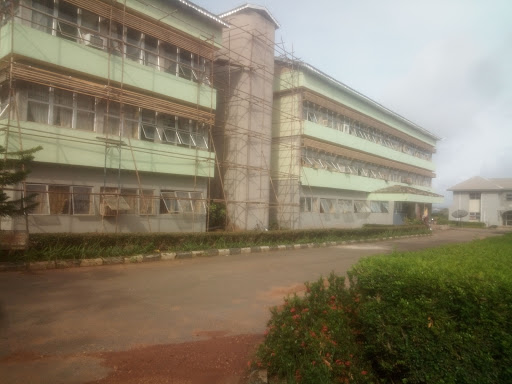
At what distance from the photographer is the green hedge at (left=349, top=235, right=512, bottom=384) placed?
11.0ft

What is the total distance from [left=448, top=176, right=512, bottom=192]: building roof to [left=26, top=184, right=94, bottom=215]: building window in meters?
51.5

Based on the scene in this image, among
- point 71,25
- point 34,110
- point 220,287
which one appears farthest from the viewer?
point 71,25

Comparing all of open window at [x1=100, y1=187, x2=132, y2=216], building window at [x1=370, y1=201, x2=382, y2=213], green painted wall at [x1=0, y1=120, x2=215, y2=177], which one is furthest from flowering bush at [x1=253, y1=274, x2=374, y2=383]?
building window at [x1=370, y1=201, x2=382, y2=213]

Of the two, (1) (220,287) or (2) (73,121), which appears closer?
(1) (220,287)

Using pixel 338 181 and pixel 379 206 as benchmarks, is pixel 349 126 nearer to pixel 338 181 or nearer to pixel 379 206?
pixel 338 181

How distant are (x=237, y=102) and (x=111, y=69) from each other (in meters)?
7.95

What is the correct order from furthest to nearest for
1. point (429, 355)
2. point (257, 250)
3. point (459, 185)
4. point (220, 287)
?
1. point (459, 185)
2. point (257, 250)
3. point (220, 287)
4. point (429, 355)

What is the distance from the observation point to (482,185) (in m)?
51.1

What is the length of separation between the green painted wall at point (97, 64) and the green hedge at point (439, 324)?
13093mm

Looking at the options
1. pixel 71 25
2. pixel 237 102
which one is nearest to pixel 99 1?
pixel 71 25

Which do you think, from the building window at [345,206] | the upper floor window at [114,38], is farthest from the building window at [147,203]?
the building window at [345,206]

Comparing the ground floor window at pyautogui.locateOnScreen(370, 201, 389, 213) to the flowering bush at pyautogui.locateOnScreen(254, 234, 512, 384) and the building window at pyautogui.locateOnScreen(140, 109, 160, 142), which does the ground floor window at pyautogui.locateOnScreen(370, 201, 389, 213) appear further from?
the flowering bush at pyautogui.locateOnScreen(254, 234, 512, 384)

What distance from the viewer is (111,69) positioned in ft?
47.6

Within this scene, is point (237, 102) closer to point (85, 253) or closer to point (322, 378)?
point (85, 253)
